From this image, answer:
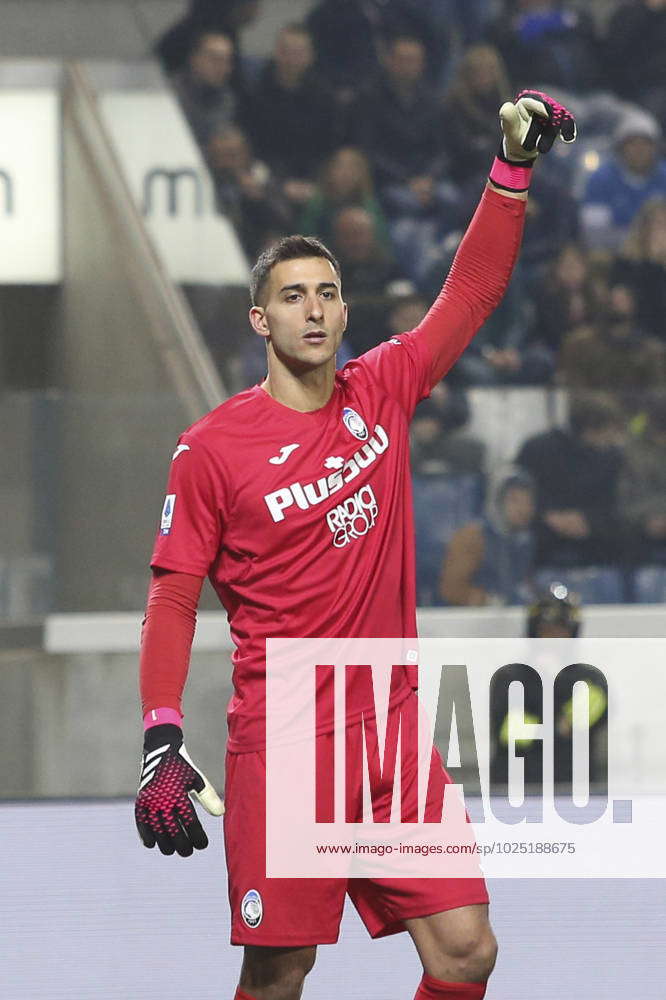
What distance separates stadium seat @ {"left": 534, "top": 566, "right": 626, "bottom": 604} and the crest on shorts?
15.0 ft

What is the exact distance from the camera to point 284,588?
9.57 ft

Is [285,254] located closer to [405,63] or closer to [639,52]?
[405,63]

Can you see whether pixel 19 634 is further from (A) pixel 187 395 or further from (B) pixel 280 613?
(B) pixel 280 613

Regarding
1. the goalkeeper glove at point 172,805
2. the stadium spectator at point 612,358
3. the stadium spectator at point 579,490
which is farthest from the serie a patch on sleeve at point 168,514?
the stadium spectator at point 612,358

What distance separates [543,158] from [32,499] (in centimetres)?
309

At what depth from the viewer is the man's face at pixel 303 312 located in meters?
2.92

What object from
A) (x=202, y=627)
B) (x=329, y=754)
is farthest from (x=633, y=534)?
(x=329, y=754)

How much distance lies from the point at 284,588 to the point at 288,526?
0.36 ft

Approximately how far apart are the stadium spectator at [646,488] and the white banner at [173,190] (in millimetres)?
1998

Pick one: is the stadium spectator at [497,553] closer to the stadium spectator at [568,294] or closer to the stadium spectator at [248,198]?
the stadium spectator at [568,294]

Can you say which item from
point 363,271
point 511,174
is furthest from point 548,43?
point 511,174

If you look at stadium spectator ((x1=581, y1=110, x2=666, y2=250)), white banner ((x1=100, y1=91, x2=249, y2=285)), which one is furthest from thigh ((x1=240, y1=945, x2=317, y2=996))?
stadium spectator ((x1=581, y1=110, x2=666, y2=250))

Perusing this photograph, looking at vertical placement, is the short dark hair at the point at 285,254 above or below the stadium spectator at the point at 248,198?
below

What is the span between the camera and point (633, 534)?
24.3 ft
